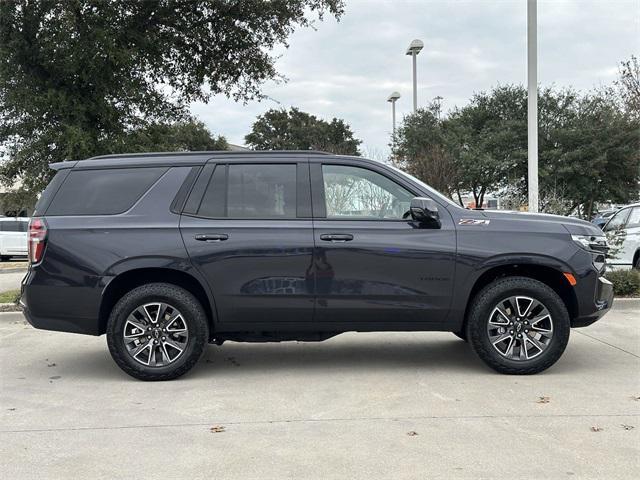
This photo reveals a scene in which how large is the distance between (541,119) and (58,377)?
67.0 feet

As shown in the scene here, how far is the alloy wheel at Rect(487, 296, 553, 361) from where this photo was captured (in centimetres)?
531

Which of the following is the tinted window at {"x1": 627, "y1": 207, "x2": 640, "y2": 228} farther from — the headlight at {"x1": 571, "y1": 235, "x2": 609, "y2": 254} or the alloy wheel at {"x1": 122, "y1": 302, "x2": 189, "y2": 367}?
the alloy wheel at {"x1": 122, "y1": 302, "x2": 189, "y2": 367}

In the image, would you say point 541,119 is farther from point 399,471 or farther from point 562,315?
point 399,471

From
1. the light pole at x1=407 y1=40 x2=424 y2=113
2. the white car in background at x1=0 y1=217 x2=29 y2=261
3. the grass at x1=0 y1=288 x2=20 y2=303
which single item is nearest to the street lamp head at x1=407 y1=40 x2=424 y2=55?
the light pole at x1=407 y1=40 x2=424 y2=113

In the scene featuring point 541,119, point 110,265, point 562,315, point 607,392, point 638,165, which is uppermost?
point 541,119

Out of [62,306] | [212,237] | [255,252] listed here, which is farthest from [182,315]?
[62,306]

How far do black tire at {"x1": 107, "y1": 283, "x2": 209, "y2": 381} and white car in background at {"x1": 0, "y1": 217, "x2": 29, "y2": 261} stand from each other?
1758 centimetres

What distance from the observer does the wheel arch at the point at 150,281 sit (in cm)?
539

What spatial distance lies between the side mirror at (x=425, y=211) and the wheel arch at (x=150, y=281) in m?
2.01

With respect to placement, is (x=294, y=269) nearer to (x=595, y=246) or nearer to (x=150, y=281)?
(x=150, y=281)

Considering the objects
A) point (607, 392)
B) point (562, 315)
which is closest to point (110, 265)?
point (562, 315)

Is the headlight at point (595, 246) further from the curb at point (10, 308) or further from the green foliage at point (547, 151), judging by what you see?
the green foliage at point (547, 151)

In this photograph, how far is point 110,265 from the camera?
525 centimetres

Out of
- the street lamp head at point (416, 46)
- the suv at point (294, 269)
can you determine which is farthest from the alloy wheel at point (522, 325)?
the street lamp head at point (416, 46)
